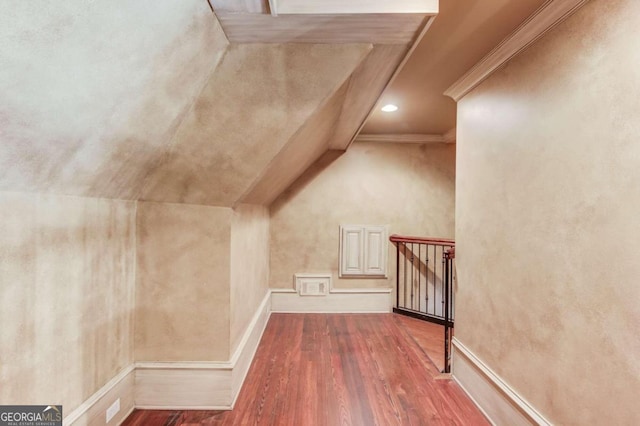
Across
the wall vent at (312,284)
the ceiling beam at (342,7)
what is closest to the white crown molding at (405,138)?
the wall vent at (312,284)

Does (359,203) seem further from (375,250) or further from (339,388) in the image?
(339,388)

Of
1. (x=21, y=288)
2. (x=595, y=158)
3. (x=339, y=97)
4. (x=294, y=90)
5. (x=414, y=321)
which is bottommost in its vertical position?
(x=414, y=321)

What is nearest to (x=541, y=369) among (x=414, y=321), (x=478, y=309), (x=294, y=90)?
(x=478, y=309)

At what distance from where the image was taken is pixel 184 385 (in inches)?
81.5

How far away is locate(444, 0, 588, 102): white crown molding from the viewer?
1.48 m

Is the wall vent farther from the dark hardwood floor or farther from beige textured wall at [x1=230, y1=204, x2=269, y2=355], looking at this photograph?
the dark hardwood floor

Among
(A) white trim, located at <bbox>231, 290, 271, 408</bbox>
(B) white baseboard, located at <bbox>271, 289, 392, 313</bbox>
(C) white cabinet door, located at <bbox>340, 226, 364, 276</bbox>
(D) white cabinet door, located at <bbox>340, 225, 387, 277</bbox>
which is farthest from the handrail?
(A) white trim, located at <bbox>231, 290, 271, 408</bbox>

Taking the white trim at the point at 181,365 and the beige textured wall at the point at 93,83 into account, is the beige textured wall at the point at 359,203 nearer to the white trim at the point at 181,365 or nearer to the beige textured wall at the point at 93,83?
the white trim at the point at 181,365

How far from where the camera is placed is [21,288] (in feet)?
4.11

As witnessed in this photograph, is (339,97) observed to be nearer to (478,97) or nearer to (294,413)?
(478,97)

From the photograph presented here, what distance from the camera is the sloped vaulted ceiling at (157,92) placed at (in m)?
0.93

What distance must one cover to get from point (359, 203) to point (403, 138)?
3.60 feet

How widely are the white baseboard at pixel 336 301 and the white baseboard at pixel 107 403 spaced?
225cm

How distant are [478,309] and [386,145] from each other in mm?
2679
